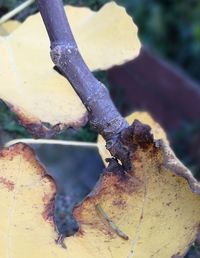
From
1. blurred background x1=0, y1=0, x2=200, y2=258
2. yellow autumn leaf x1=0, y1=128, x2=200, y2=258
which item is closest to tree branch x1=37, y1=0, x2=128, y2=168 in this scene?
yellow autumn leaf x1=0, y1=128, x2=200, y2=258

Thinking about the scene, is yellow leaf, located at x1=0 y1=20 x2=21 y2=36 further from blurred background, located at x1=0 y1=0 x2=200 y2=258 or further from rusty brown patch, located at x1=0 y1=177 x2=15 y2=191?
blurred background, located at x1=0 y1=0 x2=200 y2=258

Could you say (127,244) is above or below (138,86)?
above

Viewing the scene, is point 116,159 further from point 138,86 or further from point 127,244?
point 138,86

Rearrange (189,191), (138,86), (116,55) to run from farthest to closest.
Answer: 1. (138,86)
2. (116,55)
3. (189,191)

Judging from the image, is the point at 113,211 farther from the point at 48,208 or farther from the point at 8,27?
the point at 8,27

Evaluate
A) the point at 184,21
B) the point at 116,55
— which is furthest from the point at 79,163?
the point at 184,21
